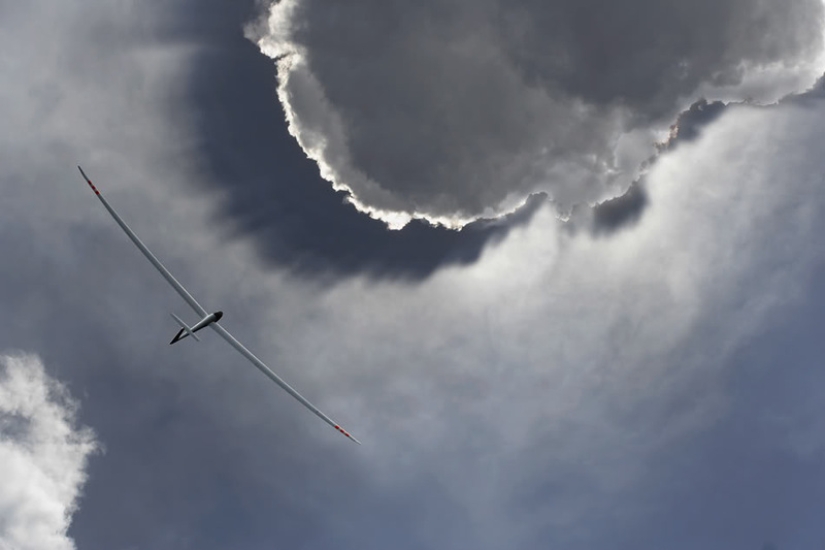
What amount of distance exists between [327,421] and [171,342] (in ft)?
139

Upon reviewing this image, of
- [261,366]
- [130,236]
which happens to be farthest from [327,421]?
[130,236]

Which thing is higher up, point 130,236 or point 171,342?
point 130,236

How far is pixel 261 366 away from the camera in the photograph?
550 ft

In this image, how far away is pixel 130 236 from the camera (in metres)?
155

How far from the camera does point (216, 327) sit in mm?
165125

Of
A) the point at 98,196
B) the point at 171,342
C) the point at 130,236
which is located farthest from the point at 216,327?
the point at 98,196

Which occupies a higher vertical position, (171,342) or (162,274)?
(162,274)

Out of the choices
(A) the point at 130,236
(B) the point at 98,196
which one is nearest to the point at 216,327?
(A) the point at 130,236

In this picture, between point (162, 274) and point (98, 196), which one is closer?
point (98, 196)

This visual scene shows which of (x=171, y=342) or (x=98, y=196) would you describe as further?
(x=171, y=342)

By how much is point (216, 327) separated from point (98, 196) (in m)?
41.6

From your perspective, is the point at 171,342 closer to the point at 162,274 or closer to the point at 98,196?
the point at 162,274

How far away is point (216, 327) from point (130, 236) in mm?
29962

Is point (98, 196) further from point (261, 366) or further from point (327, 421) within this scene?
point (327, 421)
